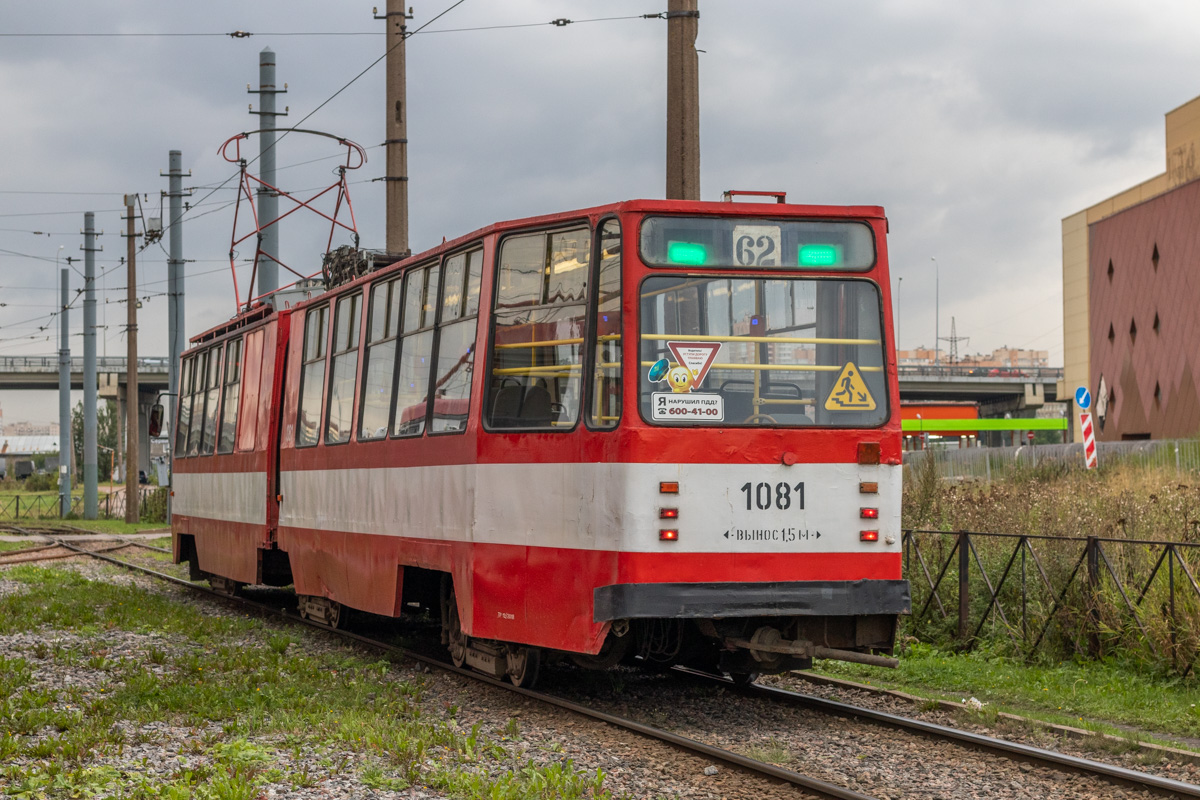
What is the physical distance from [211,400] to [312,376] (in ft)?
15.4

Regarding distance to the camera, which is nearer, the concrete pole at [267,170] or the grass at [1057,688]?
the grass at [1057,688]

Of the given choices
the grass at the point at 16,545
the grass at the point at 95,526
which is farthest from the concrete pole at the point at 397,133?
the grass at the point at 95,526

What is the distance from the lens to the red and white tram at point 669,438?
839 centimetres

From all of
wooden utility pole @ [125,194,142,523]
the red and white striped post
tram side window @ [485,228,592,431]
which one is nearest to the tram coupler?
tram side window @ [485,228,592,431]

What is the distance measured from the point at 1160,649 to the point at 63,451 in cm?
4487

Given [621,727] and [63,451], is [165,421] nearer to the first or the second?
[621,727]

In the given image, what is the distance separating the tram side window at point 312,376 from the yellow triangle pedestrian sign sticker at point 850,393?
5.72 meters

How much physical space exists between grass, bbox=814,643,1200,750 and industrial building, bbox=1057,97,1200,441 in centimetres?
4231

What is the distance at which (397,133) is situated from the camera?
1822 centimetres

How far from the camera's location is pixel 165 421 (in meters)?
19.5

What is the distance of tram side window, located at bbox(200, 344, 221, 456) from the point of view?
667 inches

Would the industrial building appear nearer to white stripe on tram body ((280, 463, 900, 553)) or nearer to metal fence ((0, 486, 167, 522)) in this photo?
metal fence ((0, 486, 167, 522))

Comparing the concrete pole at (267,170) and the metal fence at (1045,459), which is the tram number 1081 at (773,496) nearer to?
the metal fence at (1045,459)

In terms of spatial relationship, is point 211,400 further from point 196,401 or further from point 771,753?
point 771,753
